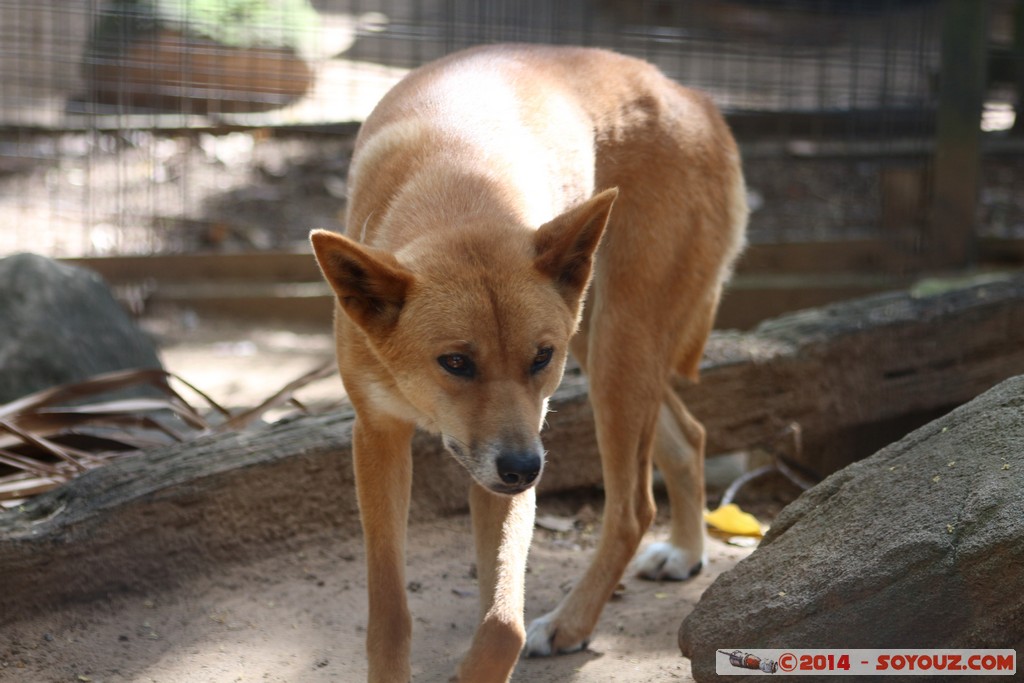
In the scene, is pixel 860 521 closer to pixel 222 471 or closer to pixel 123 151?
pixel 222 471

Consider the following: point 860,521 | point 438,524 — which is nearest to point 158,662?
point 438,524

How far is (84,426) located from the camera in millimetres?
4430

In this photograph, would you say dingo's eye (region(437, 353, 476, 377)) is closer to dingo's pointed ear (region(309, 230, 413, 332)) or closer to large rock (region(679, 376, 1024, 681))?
dingo's pointed ear (region(309, 230, 413, 332))

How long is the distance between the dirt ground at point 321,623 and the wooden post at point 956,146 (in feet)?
13.1

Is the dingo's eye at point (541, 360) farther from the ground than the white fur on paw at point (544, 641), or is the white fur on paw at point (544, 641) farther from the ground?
the dingo's eye at point (541, 360)

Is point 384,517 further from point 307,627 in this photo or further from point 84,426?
point 84,426

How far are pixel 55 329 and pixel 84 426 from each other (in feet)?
1.90

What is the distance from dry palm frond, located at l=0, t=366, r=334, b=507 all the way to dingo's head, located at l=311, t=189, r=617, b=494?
5.48 ft

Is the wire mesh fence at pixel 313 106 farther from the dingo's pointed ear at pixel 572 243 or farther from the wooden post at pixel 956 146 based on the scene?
the dingo's pointed ear at pixel 572 243

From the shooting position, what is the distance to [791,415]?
4.89 m

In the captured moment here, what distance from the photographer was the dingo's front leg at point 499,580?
2.97m

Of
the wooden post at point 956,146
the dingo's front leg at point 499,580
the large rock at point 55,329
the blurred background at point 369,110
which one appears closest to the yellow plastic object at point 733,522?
the dingo's front leg at point 499,580

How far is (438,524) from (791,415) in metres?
1.67

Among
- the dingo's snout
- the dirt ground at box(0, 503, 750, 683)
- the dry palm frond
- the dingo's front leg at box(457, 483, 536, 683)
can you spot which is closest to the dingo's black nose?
the dingo's snout
